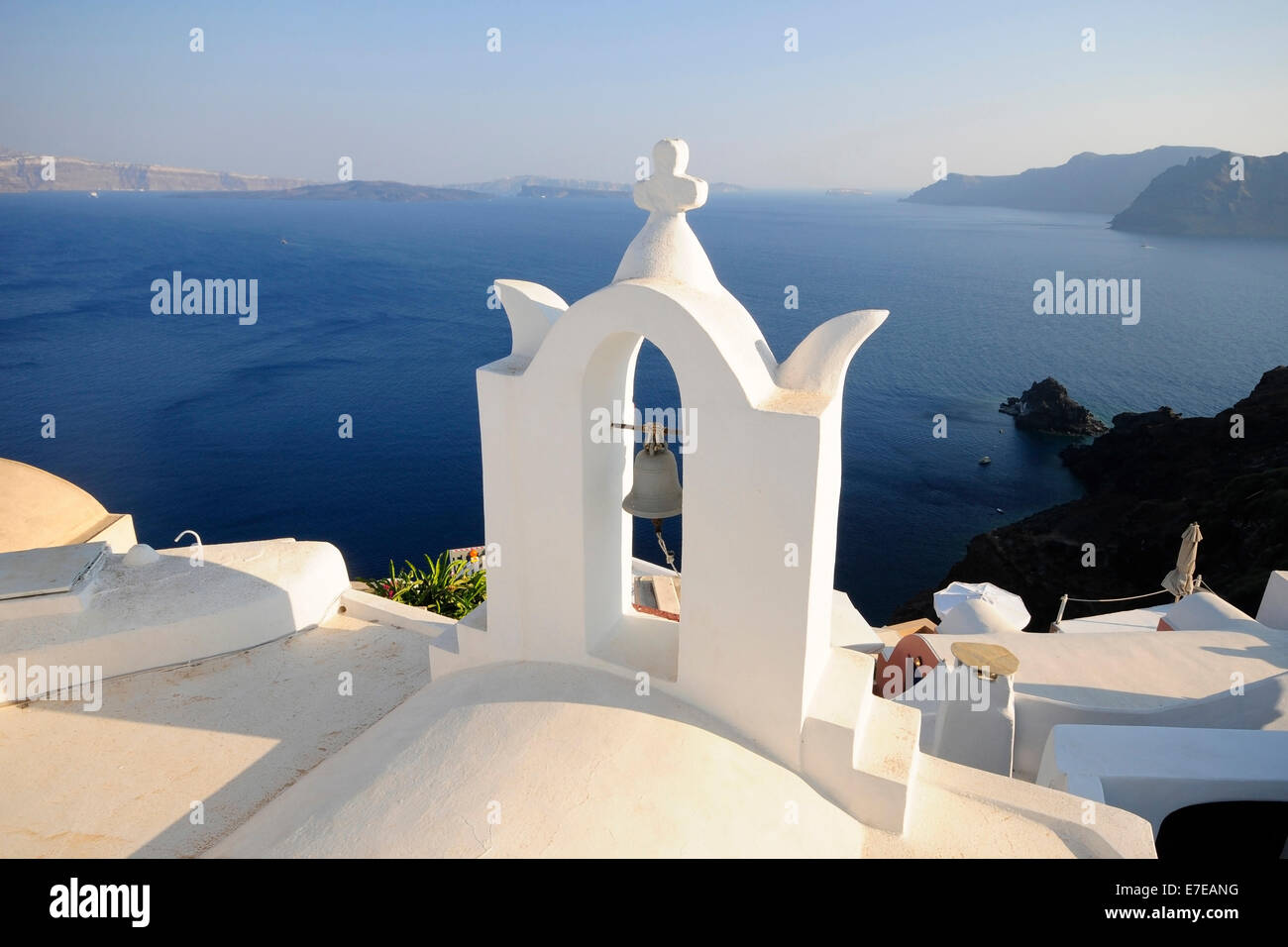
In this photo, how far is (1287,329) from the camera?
66688mm

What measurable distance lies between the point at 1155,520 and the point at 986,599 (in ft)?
74.6

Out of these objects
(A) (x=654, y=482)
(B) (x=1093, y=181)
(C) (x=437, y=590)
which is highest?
(B) (x=1093, y=181)

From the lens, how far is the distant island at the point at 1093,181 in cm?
16712

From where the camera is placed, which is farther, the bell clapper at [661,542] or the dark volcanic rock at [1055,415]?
the dark volcanic rock at [1055,415]

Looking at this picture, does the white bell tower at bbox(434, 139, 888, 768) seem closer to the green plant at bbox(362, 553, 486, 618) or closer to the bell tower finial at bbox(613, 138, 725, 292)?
the bell tower finial at bbox(613, 138, 725, 292)

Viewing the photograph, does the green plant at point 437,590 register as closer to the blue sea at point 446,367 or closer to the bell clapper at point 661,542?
the bell clapper at point 661,542

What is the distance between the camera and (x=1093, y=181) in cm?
17550

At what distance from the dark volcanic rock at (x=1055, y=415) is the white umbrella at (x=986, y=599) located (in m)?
37.5

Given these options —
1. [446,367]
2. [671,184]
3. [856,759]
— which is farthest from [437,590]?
[446,367]

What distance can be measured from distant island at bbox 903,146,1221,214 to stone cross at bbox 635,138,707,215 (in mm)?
190035

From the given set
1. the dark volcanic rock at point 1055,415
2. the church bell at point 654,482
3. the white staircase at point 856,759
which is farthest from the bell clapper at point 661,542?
the dark volcanic rock at point 1055,415

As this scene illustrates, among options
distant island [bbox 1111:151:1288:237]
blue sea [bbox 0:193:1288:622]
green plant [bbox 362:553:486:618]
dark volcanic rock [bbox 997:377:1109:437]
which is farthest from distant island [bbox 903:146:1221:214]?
green plant [bbox 362:553:486:618]

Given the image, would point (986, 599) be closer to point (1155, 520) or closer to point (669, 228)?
point (669, 228)
